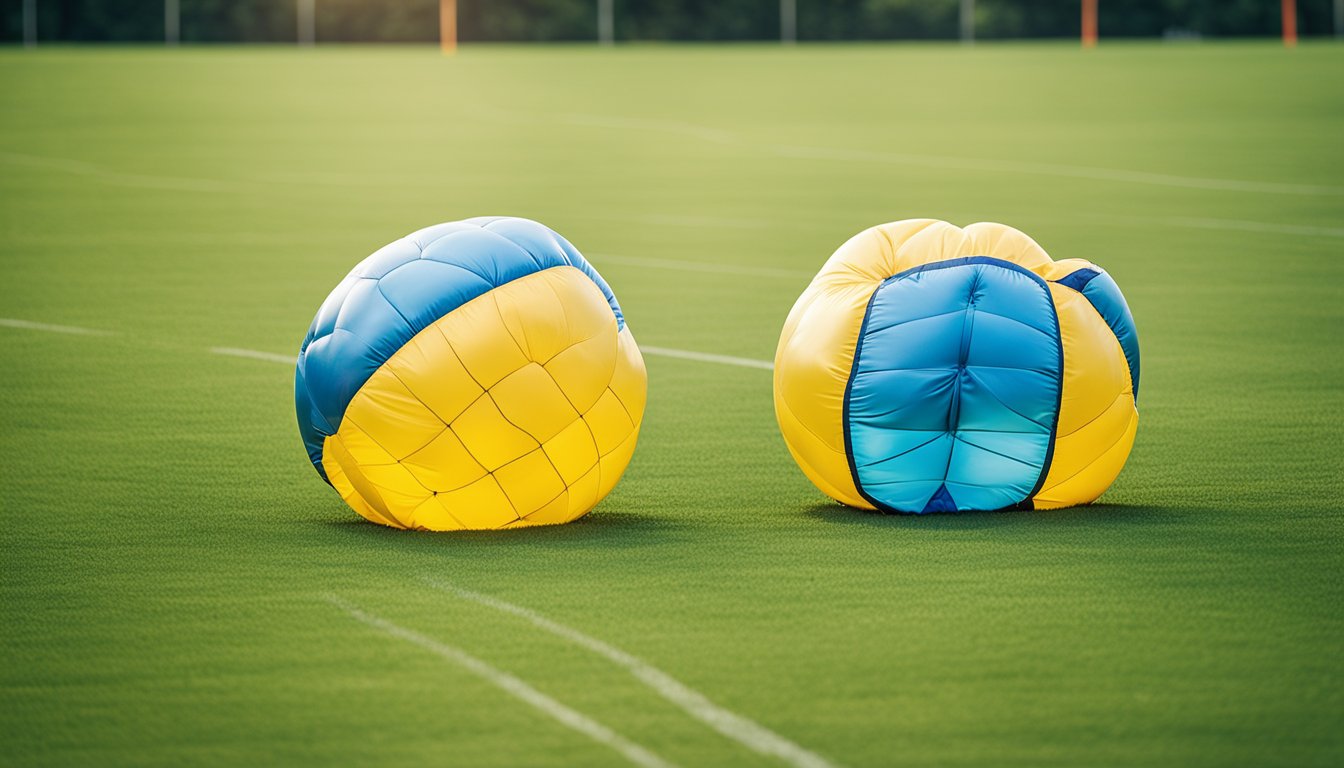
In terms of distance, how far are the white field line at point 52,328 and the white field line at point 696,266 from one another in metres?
4.36

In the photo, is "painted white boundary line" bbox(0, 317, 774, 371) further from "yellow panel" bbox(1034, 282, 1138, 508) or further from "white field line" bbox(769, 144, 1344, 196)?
"white field line" bbox(769, 144, 1344, 196)

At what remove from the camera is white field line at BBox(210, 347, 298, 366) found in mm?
10406

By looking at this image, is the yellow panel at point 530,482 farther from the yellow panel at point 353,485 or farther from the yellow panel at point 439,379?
the yellow panel at point 353,485

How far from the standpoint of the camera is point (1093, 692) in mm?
4684

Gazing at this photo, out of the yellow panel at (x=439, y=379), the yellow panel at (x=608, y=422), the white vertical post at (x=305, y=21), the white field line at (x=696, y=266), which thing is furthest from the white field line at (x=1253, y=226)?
the white vertical post at (x=305, y=21)

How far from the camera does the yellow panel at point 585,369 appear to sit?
627 centimetres

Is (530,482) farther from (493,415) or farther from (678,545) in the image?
(678,545)

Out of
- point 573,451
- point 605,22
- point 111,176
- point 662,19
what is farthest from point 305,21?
point 573,451

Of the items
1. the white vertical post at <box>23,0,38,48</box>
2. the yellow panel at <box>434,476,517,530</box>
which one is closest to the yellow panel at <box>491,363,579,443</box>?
the yellow panel at <box>434,476,517,530</box>

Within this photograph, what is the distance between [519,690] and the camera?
15.5 ft

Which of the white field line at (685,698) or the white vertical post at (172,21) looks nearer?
the white field line at (685,698)

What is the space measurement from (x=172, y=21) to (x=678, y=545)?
35612 mm

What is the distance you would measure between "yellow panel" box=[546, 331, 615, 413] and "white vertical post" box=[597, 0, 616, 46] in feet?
118

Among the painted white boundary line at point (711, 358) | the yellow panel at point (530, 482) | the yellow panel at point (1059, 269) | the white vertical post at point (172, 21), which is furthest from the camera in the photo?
the white vertical post at point (172, 21)
